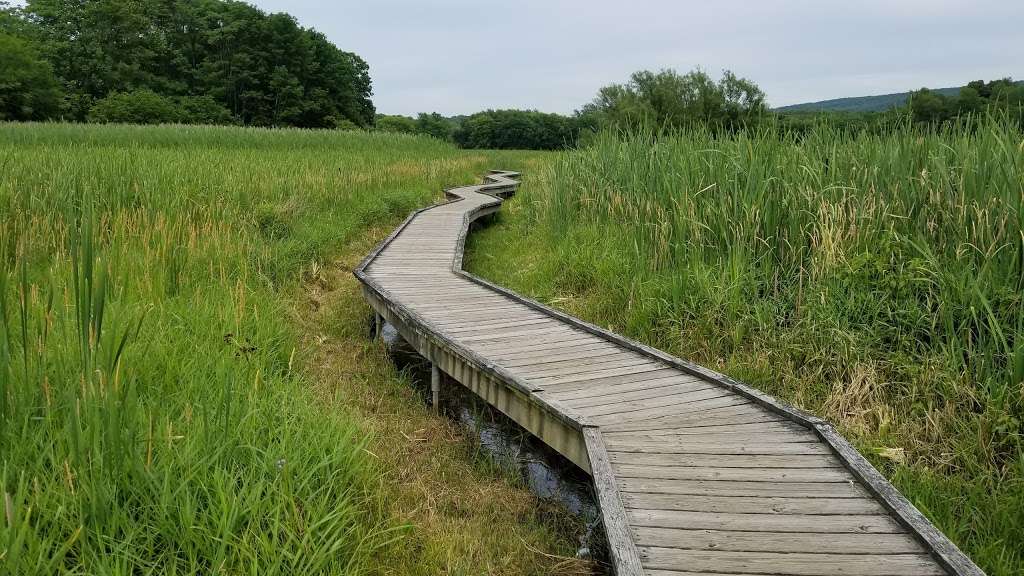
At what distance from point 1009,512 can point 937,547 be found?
3.12 feet

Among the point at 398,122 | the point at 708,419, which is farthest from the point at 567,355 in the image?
the point at 398,122

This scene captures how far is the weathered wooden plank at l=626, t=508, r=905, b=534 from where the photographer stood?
2258mm

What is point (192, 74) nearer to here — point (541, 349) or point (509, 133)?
point (509, 133)

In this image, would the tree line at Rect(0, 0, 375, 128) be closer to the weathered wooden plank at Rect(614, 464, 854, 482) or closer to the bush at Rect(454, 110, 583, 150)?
the bush at Rect(454, 110, 583, 150)

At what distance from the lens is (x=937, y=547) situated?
6.89 feet

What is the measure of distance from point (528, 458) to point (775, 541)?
205 cm

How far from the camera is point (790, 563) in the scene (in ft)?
6.70

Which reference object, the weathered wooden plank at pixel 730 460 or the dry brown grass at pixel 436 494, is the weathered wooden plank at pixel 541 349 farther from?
the weathered wooden plank at pixel 730 460

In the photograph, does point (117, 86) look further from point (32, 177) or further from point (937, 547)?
point (937, 547)

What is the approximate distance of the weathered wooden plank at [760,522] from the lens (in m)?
2.26

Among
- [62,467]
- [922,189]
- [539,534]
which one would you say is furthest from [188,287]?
[922,189]

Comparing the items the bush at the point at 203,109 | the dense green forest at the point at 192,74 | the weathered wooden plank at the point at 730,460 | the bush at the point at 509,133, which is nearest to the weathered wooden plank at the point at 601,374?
the weathered wooden plank at the point at 730,460

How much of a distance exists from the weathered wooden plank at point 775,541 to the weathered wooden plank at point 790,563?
3cm

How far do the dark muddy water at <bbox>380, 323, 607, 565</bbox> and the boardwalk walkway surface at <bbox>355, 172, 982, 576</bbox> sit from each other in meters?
0.43
